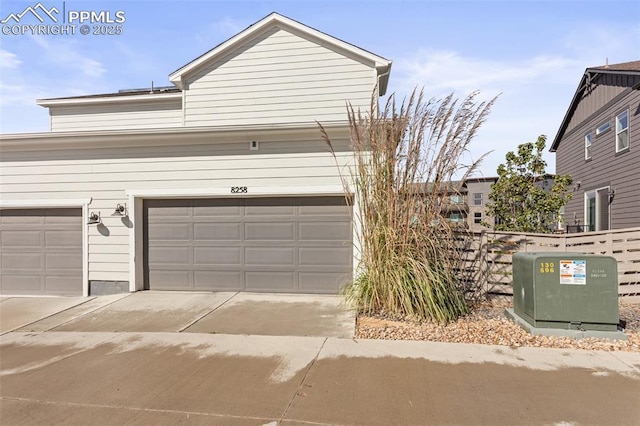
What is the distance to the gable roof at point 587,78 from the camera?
10.7 m

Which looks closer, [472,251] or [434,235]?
[434,235]

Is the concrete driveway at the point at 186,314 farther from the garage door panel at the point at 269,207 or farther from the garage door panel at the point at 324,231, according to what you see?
the garage door panel at the point at 269,207

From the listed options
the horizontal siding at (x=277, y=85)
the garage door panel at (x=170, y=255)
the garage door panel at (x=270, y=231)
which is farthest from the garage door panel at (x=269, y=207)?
the horizontal siding at (x=277, y=85)

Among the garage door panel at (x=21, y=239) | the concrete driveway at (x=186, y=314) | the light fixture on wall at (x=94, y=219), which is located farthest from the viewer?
the garage door panel at (x=21, y=239)

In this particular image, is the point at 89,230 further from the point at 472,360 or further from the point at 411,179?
the point at 472,360

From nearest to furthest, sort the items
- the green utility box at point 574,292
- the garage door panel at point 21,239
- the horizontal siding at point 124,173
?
the green utility box at point 574,292 → the horizontal siding at point 124,173 → the garage door panel at point 21,239

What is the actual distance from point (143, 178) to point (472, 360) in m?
6.69

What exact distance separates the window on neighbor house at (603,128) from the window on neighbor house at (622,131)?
0.60 metres

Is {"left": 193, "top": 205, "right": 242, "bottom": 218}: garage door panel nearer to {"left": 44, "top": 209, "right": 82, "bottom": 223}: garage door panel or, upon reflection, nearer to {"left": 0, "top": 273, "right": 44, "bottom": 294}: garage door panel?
{"left": 44, "top": 209, "right": 82, "bottom": 223}: garage door panel

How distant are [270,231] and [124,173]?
3.24 metres

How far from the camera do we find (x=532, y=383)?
3293 millimetres

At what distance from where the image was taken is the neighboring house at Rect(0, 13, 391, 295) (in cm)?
698

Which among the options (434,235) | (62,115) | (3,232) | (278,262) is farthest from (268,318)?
(62,115)

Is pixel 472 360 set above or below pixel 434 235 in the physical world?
below
